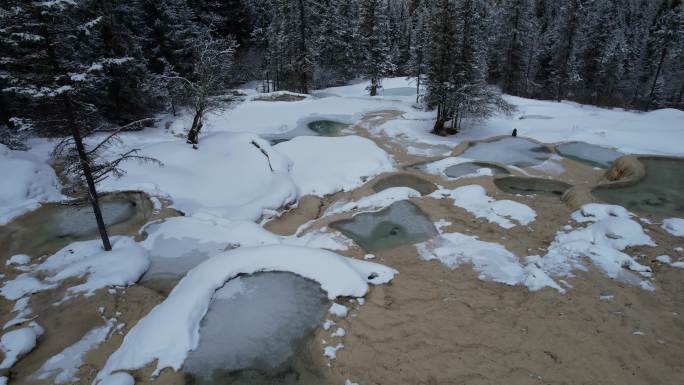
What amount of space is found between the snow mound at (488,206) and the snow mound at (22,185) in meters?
15.3

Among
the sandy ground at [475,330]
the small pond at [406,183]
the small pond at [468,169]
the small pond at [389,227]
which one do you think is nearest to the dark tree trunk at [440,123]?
the small pond at [468,169]

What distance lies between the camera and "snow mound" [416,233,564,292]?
8.84m

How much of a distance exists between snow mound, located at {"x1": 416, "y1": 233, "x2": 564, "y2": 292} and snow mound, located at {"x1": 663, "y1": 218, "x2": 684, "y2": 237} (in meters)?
4.64

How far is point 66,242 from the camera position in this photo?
1135 cm

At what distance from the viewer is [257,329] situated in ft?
24.3

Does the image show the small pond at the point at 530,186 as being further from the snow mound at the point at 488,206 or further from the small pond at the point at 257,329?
the small pond at the point at 257,329

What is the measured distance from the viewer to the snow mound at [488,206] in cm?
1173

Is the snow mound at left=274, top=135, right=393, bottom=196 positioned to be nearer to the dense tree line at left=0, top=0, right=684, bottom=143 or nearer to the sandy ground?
the dense tree line at left=0, top=0, right=684, bottom=143

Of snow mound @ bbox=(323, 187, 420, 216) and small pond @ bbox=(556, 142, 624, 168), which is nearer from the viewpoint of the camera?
snow mound @ bbox=(323, 187, 420, 216)

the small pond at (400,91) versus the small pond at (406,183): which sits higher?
the small pond at (400,91)

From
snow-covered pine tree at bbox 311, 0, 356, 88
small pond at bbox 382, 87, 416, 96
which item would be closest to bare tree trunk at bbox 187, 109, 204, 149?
snow-covered pine tree at bbox 311, 0, 356, 88

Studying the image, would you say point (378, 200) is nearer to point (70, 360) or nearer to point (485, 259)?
point (485, 259)

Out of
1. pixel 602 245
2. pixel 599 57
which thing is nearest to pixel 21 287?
pixel 602 245

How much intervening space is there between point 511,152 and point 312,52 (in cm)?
2191
